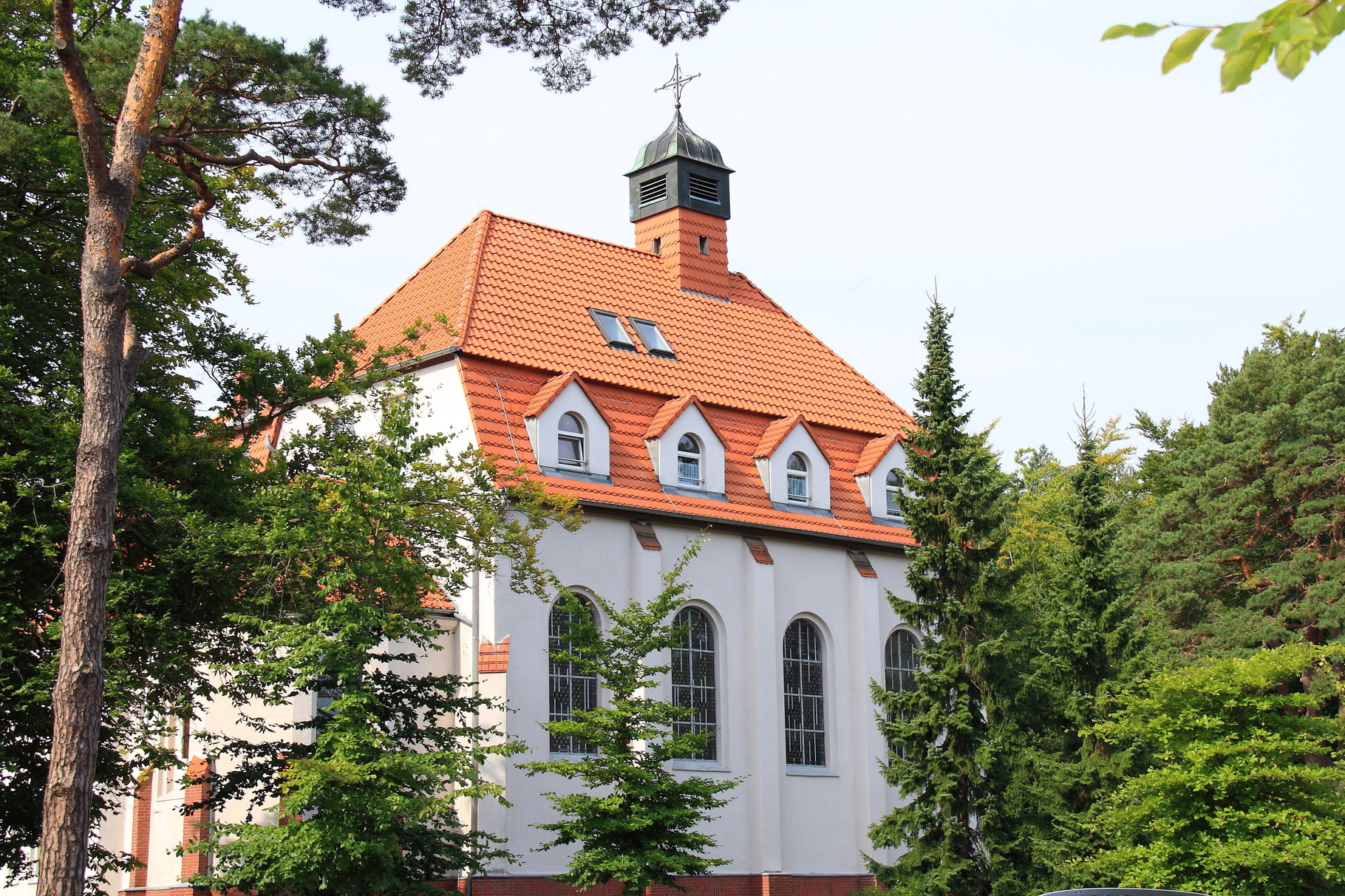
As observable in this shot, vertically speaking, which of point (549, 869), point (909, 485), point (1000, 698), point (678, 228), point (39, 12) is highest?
point (678, 228)

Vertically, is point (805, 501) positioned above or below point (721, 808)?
above

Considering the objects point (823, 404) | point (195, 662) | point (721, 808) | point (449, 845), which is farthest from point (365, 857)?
point (823, 404)

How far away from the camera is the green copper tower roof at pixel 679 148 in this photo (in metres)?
31.9

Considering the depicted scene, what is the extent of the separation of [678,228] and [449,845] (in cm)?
1720

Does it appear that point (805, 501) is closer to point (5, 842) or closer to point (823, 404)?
point (823, 404)

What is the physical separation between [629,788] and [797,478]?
11.2 meters

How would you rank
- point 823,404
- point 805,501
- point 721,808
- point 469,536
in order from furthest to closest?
point 823,404, point 805,501, point 721,808, point 469,536

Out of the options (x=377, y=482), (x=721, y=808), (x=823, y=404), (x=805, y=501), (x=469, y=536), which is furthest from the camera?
(x=823, y=404)

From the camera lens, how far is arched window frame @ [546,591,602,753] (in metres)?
22.7

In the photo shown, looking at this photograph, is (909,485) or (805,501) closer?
(909,485)

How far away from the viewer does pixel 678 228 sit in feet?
103

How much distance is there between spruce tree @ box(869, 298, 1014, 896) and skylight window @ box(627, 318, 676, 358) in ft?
21.5

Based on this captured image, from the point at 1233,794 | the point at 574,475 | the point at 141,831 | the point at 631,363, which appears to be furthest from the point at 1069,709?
the point at 141,831

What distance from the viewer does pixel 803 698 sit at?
87.6 ft
